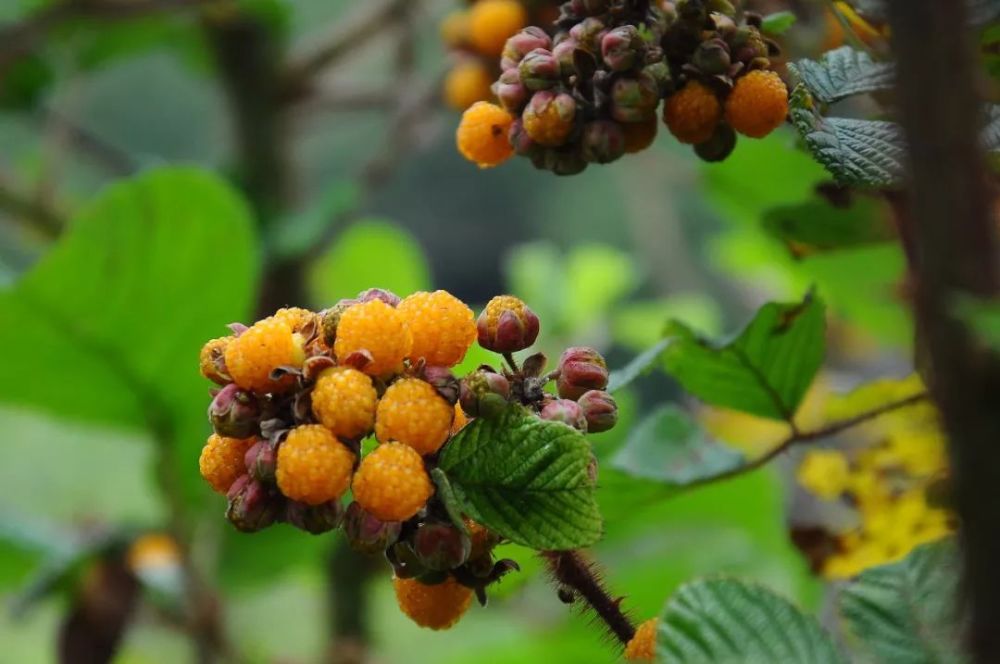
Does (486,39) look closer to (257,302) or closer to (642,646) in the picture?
(642,646)

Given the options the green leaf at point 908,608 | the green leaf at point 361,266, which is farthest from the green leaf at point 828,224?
the green leaf at point 361,266

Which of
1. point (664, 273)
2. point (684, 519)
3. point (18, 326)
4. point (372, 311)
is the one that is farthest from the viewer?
point (664, 273)

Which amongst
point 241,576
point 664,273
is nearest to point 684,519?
point 241,576

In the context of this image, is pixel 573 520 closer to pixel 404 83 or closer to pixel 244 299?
pixel 244 299

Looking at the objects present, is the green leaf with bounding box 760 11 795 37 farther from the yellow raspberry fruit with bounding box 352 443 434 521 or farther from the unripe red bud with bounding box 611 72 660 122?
the yellow raspberry fruit with bounding box 352 443 434 521

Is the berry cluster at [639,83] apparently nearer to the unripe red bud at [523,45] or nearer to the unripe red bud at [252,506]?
the unripe red bud at [523,45]

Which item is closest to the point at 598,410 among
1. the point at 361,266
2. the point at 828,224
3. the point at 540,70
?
the point at 540,70

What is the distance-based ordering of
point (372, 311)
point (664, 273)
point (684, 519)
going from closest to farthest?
point (372, 311)
point (684, 519)
point (664, 273)
